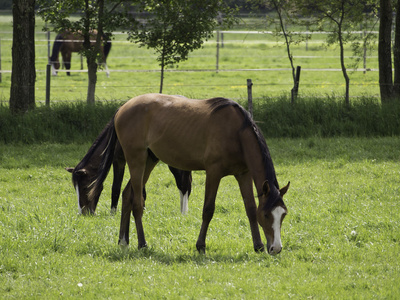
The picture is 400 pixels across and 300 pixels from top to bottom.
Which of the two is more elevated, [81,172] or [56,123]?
[56,123]

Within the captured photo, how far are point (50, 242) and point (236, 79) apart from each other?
17.3 metres

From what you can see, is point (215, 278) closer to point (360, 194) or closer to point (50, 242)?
point (50, 242)

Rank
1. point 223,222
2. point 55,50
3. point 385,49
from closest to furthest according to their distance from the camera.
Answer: point 223,222 → point 385,49 → point 55,50

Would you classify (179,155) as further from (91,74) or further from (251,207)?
(91,74)

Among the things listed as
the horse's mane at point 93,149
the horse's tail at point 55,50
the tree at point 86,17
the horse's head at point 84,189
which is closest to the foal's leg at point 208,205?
the horse's head at point 84,189

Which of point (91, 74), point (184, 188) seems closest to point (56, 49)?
point (91, 74)

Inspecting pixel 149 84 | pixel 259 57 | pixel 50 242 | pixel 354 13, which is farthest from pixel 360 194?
pixel 259 57

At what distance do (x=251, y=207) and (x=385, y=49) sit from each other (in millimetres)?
9868

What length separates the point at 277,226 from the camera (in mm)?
5797

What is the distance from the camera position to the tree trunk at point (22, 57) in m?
13.6

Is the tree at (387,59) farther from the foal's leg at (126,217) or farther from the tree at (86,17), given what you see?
the foal's leg at (126,217)

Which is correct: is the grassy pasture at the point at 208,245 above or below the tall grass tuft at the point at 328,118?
below

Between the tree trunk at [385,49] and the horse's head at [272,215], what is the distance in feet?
31.2

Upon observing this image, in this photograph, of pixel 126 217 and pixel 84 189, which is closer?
pixel 126 217
